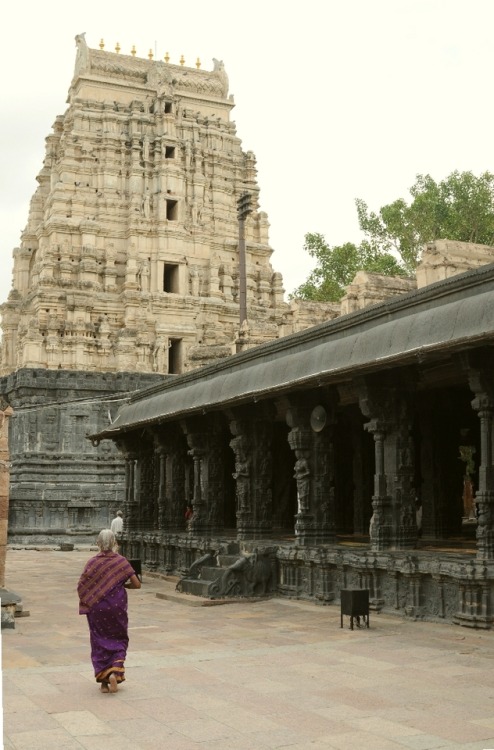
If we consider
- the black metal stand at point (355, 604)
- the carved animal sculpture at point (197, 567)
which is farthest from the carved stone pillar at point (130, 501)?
the black metal stand at point (355, 604)

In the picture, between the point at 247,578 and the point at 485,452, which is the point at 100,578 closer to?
the point at 485,452

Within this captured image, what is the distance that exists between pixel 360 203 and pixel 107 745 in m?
45.8

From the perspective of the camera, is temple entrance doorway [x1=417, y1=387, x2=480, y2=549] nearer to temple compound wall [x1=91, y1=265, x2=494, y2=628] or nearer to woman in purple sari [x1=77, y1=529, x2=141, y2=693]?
temple compound wall [x1=91, y1=265, x2=494, y2=628]

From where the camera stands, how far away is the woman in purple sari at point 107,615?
7.14m

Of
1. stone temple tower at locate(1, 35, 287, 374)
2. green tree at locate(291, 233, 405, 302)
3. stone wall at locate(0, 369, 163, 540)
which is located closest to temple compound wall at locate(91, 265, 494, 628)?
stone wall at locate(0, 369, 163, 540)

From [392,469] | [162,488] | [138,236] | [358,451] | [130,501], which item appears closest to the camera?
[392,469]

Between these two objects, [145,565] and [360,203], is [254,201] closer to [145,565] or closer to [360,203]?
[360,203]

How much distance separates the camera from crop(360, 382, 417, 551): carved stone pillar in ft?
38.7

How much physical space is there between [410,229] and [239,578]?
116 ft

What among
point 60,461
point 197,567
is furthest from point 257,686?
point 60,461

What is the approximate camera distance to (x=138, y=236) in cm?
4347

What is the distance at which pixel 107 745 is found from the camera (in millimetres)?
5590

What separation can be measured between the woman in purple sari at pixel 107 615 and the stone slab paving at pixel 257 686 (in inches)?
8.2

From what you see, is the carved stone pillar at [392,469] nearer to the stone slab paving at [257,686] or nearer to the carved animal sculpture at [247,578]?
the stone slab paving at [257,686]
